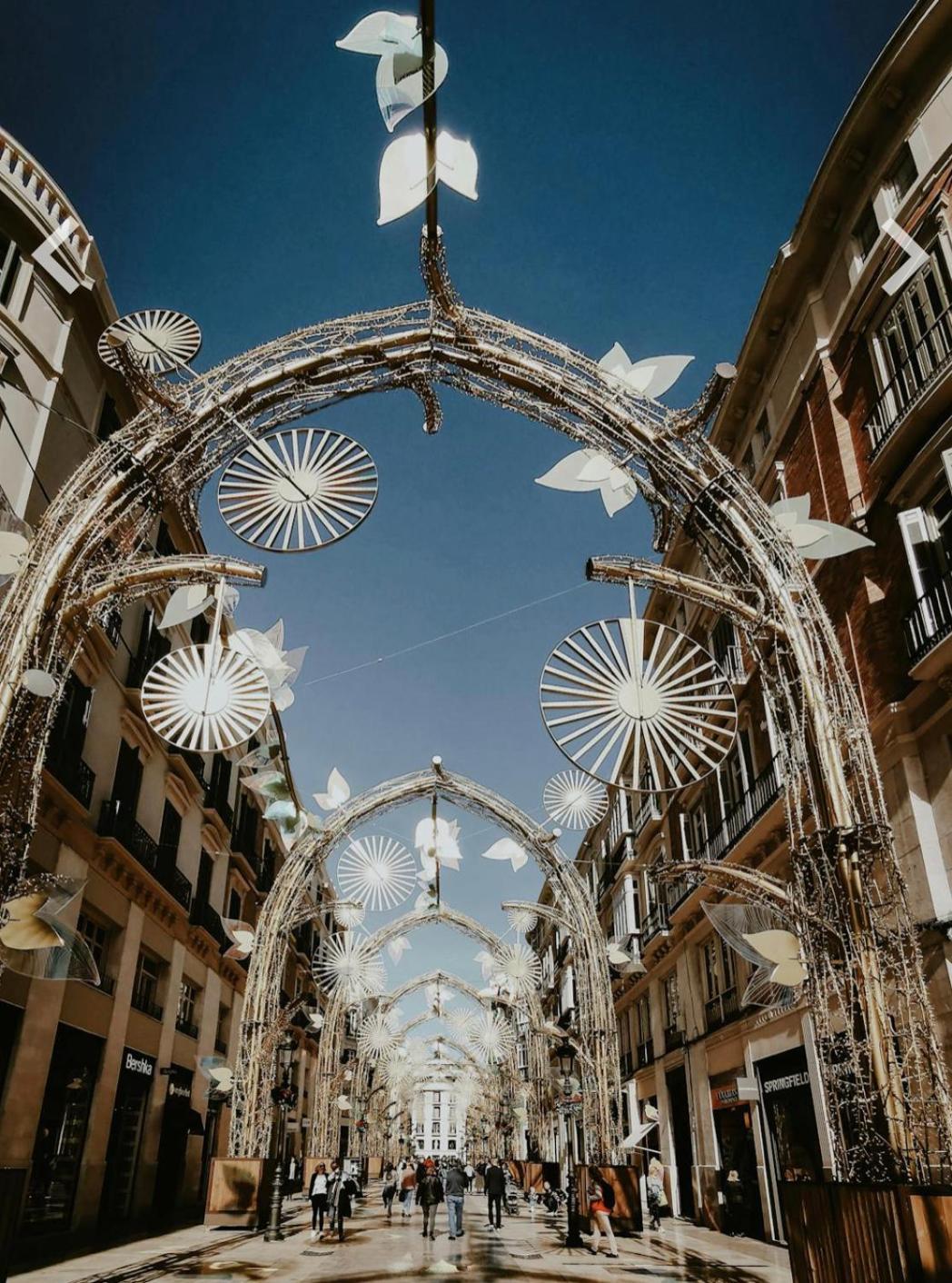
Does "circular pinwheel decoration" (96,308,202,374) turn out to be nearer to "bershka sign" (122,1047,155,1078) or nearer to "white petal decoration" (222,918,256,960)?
"white petal decoration" (222,918,256,960)

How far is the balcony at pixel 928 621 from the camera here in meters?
11.9

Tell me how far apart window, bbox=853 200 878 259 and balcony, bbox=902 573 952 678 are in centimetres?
678

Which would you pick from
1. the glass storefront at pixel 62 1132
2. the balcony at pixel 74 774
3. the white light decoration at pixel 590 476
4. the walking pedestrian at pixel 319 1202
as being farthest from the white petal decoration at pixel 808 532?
Result: the walking pedestrian at pixel 319 1202

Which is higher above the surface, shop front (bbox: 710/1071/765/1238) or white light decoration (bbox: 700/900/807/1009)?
white light decoration (bbox: 700/900/807/1009)

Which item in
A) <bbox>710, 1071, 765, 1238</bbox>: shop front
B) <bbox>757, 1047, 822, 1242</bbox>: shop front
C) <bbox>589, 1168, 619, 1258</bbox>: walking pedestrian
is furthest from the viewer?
<bbox>710, 1071, 765, 1238</bbox>: shop front

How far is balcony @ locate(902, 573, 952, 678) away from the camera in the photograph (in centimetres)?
1187

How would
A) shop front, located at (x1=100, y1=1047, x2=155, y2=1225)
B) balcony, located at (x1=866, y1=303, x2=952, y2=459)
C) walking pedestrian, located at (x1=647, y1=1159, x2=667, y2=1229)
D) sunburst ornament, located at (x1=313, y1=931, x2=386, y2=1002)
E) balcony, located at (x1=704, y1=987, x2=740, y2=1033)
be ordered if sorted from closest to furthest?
balcony, located at (x1=866, y1=303, x2=952, y2=459), shop front, located at (x1=100, y1=1047, x2=155, y2=1225), balcony, located at (x1=704, y1=987, x2=740, y2=1033), walking pedestrian, located at (x1=647, y1=1159, x2=667, y2=1229), sunburst ornament, located at (x1=313, y1=931, x2=386, y2=1002)

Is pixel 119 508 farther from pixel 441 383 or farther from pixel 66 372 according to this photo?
pixel 66 372

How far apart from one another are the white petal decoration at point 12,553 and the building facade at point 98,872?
102cm

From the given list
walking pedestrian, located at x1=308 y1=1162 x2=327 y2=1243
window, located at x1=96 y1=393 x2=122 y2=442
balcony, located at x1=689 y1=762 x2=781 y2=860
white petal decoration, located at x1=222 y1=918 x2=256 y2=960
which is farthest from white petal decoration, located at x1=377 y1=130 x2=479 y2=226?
walking pedestrian, located at x1=308 y1=1162 x2=327 y2=1243

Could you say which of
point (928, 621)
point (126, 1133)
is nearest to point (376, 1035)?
point (126, 1133)

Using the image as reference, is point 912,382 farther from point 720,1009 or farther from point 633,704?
point 720,1009

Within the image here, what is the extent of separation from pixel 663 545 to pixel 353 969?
25.4m

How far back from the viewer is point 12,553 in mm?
8938
